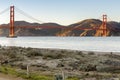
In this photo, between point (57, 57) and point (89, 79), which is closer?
point (89, 79)

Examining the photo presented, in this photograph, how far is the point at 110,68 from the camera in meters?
23.5

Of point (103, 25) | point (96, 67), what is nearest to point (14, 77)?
point (96, 67)

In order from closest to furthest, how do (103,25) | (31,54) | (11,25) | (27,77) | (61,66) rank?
(27,77), (61,66), (31,54), (11,25), (103,25)

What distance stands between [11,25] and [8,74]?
96756 millimetres

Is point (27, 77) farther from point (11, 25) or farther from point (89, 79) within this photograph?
point (11, 25)

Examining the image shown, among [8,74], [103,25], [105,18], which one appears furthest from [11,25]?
[8,74]

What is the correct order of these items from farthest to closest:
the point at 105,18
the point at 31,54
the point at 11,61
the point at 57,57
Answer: the point at 105,18
the point at 31,54
the point at 57,57
the point at 11,61

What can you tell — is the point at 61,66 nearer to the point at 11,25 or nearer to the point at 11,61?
the point at 11,61

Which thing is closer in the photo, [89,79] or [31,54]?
[89,79]

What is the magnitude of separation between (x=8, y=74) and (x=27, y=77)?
1.54 meters

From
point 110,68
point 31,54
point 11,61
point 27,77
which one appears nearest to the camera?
point 27,77

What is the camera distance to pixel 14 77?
17.7m

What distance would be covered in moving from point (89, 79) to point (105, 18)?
129744mm

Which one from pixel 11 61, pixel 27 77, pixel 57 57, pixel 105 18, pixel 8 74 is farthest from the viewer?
pixel 105 18
